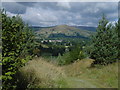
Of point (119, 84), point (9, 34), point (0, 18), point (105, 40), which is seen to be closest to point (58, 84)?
point (119, 84)

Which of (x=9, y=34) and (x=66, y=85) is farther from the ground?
(x=9, y=34)

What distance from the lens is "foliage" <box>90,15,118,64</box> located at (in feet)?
43.0

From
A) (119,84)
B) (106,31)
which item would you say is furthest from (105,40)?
(119,84)

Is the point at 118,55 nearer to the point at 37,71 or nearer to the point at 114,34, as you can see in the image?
the point at 114,34

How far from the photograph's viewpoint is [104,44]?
13500 mm

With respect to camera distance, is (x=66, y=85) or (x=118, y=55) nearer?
(x=66, y=85)

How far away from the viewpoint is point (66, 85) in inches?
259

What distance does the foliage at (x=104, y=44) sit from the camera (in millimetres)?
13094

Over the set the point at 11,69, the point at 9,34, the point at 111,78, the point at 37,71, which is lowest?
the point at 111,78

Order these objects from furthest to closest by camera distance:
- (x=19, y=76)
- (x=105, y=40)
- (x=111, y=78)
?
(x=105, y=40) < (x=111, y=78) < (x=19, y=76)

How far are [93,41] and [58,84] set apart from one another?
8742mm

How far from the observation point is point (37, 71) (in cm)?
668

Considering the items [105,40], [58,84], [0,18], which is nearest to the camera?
[0,18]

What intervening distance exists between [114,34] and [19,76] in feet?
34.1
